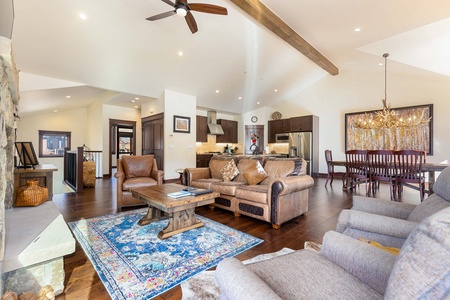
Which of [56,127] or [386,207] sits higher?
[56,127]

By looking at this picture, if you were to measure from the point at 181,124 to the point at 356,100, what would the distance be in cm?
605

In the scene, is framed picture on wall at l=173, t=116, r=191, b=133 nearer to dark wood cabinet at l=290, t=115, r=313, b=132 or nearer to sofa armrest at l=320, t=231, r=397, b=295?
dark wood cabinet at l=290, t=115, r=313, b=132

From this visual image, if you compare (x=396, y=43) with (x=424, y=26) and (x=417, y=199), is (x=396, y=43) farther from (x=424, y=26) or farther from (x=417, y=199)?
(x=417, y=199)

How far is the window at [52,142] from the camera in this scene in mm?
7652

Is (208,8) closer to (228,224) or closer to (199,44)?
(199,44)

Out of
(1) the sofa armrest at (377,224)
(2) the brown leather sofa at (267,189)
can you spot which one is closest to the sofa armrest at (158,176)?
(2) the brown leather sofa at (267,189)

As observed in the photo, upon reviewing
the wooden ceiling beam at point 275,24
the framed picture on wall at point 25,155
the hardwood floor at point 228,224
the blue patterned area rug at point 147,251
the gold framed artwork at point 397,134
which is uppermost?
the wooden ceiling beam at point 275,24

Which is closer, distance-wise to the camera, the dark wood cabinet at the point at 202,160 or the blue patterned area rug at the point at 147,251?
the blue patterned area rug at the point at 147,251

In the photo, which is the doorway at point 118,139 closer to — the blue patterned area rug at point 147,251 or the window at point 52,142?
the window at point 52,142

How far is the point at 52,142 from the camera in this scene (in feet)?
25.9

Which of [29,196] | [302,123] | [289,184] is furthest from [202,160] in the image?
[29,196]

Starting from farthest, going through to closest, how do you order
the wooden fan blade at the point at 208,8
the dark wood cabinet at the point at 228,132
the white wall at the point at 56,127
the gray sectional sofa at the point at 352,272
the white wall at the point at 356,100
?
the dark wood cabinet at the point at 228,132
the white wall at the point at 56,127
the white wall at the point at 356,100
the wooden fan blade at the point at 208,8
the gray sectional sofa at the point at 352,272

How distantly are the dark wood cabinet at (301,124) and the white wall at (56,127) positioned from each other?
860 cm

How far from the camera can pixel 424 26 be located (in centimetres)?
386
